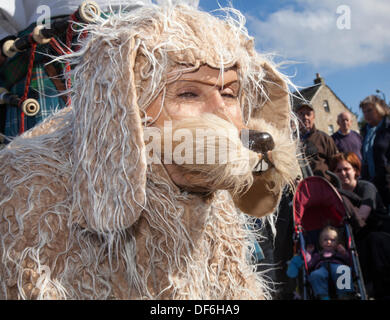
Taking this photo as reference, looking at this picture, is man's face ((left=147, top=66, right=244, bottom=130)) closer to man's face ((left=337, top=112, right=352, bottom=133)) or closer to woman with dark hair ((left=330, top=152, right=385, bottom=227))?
woman with dark hair ((left=330, top=152, right=385, bottom=227))

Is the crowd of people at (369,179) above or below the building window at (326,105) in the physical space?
below

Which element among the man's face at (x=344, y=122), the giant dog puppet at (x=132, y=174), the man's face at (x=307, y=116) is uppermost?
the man's face at (x=344, y=122)

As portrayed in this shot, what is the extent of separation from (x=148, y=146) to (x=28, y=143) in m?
0.40

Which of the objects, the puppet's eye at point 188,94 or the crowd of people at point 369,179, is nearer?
the puppet's eye at point 188,94

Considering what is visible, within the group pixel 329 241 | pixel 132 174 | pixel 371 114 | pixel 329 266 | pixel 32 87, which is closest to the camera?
pixel 132 174

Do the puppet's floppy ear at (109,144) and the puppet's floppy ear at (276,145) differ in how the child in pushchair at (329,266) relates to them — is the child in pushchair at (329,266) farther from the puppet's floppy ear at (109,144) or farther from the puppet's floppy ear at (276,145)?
the puppet's floppy ear at (109,144)

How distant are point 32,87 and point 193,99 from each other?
94 centimetres

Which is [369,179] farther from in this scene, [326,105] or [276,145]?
[326,105]

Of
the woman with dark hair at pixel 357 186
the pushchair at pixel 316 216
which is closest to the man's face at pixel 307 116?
the woman with dark hair at pixel 357 186

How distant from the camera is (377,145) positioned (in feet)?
11.1

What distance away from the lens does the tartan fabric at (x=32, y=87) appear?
178 centimetres

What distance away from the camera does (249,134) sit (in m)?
1.20

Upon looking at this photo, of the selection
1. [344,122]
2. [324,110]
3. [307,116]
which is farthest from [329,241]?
[324,110]

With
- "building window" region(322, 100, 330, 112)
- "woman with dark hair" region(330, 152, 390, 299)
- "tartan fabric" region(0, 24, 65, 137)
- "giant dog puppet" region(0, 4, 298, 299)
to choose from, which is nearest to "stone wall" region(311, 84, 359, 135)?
"building window" region(322, 100, 330, 112)
